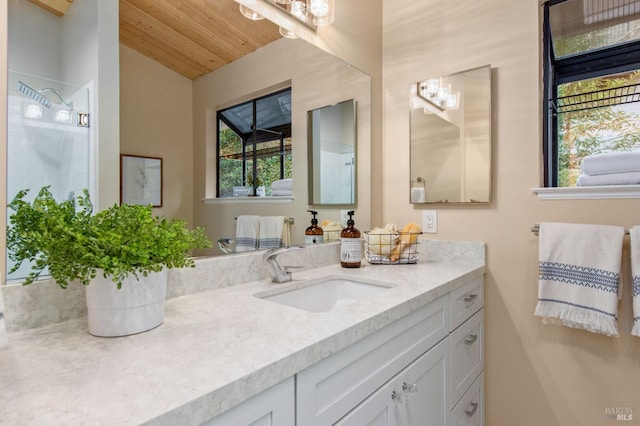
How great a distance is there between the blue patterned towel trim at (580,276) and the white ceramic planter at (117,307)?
4.73ft

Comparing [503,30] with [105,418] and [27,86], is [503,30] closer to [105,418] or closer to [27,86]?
[27,86]

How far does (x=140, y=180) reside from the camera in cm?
97

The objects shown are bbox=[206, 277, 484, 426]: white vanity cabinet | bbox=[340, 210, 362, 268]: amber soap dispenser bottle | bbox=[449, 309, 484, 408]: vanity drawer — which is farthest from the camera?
bbox=[340, 210, 362, 268]: amber soap dispenser bottle

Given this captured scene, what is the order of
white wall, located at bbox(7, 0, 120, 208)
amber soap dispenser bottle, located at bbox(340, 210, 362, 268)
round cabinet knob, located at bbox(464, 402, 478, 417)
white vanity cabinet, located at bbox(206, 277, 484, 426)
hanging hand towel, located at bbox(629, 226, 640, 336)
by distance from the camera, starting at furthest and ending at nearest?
amber soap dispenser bottle, located at bbox(340, 210, 362, 268)
round cabinet knob, located at bbox(464, 402, 478, 417)
hanging hand towel, located at bbox(629, 226, 640, 336)
white wall, located at bbox(7, 0, 120, 208)
white vanity cabinet, located at bbox(206, 277, 484, 426)

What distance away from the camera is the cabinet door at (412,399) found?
0.85 m

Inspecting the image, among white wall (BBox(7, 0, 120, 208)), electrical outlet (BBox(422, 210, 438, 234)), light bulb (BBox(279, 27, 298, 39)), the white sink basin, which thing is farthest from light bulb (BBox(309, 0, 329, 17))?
the white sink basin

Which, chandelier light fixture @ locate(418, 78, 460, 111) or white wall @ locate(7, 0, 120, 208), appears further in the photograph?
chandelier light fixture @ locate(418, 78, 460, 111)

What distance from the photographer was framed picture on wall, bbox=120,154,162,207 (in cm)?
93

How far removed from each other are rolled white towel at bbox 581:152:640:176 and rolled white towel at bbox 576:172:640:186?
1 centimetres

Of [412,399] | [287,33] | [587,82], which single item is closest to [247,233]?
[412,399]

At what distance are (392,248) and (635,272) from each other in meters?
0.87

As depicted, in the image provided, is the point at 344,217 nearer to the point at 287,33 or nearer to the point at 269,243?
the point at 269,243

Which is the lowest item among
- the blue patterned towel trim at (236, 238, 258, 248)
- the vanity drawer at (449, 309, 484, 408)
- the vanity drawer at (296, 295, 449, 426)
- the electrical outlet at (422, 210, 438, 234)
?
the vanity drawer at (449, 309, 484, 408)

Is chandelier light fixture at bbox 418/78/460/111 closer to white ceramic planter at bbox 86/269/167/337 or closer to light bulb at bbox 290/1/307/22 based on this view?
light bulb at bbox 290/1/307/22
